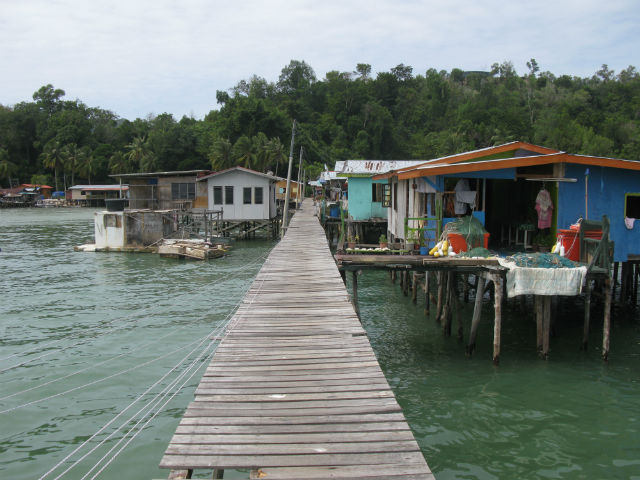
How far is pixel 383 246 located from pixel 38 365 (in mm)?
9914

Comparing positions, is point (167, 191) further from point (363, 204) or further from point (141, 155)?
point (141, 155)

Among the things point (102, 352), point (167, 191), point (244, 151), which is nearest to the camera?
point (102, 352)

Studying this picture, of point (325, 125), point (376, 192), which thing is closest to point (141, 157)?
point (325, 125)

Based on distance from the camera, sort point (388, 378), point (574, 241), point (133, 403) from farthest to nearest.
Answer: point (574, 241), point (388, 378), point (133, 403)

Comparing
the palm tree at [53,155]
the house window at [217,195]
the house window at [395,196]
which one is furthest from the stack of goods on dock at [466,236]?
the palm tree at [53,155]

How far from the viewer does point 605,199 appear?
15.1 meters

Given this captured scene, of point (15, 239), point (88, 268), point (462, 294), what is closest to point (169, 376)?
point (462, 294)

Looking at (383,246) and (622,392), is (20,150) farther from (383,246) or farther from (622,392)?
(622,392)

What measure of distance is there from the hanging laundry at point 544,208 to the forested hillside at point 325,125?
44.6m

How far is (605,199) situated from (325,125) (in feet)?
264

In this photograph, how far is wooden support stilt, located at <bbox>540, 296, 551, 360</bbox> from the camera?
502 inches

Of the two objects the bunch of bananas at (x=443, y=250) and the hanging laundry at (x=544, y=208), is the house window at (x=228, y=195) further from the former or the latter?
the hanging laundry at (x=544, y=208)

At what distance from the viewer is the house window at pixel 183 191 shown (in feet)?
136

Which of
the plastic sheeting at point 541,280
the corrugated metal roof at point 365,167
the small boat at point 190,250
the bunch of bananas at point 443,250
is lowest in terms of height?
the small boat at point 190,250
